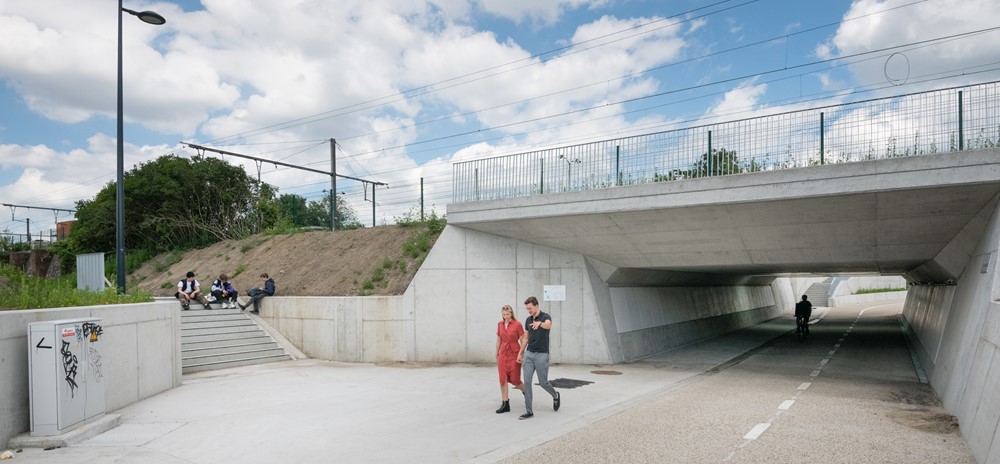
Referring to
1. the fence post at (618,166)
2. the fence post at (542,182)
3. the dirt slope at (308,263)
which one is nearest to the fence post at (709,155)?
the fence post at (618,166)

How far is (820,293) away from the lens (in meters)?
49.3

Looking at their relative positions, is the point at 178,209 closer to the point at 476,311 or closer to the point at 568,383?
the point at 476,311

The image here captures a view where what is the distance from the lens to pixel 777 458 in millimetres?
6746

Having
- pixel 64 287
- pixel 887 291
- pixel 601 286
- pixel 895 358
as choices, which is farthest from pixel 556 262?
pixel 887 291

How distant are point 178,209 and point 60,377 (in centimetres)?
2344

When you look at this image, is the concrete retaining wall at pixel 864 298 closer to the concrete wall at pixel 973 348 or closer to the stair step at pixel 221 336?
the concrete wall at pixel 973 348

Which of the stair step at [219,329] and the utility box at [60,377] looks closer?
the utility box at [60,377]

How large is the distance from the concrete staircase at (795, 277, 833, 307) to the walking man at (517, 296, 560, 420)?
149 ft

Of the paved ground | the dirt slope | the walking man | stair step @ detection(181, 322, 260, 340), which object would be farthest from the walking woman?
stair step @ detection(181, 322, 260, 340)

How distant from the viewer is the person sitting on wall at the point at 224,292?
19.4 meters

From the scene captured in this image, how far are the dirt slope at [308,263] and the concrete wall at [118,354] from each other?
5.97 metres

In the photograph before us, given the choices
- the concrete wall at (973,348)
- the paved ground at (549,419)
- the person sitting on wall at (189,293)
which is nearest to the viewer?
the concrete wall at (973,348)

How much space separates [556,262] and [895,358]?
9.52 meters

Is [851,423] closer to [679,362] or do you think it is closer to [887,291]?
[679,362]
